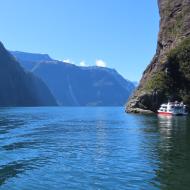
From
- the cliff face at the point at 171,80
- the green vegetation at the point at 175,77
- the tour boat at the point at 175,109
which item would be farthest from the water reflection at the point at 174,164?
the green vegetation at the point at 175,77

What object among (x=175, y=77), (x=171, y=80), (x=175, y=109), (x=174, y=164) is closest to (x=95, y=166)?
(x=174, y=164)

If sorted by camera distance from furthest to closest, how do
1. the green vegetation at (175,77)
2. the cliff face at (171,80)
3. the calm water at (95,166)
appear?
1. the green vegetation at (175,77)
2. the cliff face at (171,80)
3. the calm water at (95,166)

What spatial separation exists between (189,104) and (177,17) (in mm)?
51995

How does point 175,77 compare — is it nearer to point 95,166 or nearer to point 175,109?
point 175,109

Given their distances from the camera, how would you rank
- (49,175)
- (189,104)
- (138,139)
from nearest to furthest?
(49,175), (138,139), (189,104)

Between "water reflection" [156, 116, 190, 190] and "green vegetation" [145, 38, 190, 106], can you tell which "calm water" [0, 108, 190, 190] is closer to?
"water reflection" [156, 116, 190, 190]

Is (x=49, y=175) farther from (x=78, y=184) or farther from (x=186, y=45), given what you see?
(x=186, y=45)

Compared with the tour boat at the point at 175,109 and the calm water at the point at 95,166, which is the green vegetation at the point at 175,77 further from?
the calm water at the point at 95,166

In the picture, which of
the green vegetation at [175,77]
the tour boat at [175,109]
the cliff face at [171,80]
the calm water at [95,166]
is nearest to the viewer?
the calm water at [95,166]

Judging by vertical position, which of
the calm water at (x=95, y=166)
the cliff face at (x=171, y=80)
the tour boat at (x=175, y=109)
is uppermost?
the cliff face at (x=171, y=80)

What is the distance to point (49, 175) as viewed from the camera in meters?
34.1

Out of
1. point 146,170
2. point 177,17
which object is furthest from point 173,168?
point 177,17

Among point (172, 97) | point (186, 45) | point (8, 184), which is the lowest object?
point (8, 184)

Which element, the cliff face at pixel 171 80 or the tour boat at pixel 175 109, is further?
the cliff face at pixel 171 80
